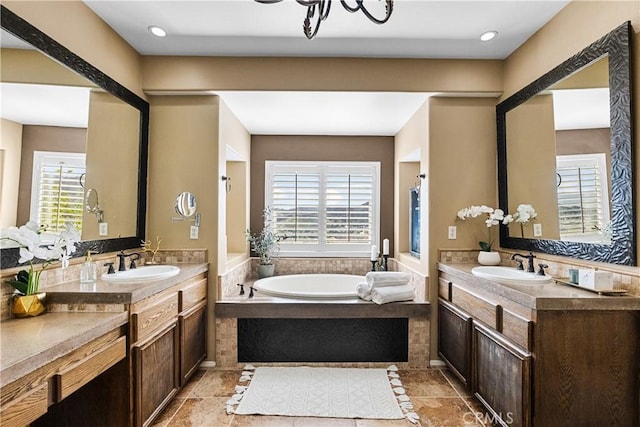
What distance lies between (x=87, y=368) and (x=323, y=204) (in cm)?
317

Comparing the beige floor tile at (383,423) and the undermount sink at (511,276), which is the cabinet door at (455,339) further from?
the beige floor tile at (383,423)

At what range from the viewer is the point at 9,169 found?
5.59ft

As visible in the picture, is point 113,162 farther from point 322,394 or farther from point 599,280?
point 599,280

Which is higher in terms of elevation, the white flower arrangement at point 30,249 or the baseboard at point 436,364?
the white flower arrangement at point 30,249

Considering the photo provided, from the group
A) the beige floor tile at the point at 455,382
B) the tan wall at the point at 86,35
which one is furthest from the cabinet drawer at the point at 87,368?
the beige floor tile at the point at 455,382

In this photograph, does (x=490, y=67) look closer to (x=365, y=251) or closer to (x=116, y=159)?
(x=365, y=251)

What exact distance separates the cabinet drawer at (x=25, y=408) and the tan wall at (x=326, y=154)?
3.10m

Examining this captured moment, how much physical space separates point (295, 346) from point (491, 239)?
6.44ft

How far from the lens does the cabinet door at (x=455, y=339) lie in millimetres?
2467

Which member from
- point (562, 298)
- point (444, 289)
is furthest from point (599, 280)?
point (444, 289)

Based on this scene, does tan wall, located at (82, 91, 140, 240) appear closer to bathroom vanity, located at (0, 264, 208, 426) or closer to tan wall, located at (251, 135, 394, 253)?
bathroom vanity, located at (0, 264, 208, 426)

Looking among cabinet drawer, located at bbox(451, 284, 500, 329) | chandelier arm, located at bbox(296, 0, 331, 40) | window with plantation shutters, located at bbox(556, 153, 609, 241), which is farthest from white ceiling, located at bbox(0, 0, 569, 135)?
cabinet drawer, located at bbox(451, 284, 500, 329)

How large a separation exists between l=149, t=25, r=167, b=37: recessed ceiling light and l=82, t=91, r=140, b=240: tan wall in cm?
58

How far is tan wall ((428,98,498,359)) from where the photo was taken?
3057 millimetres
